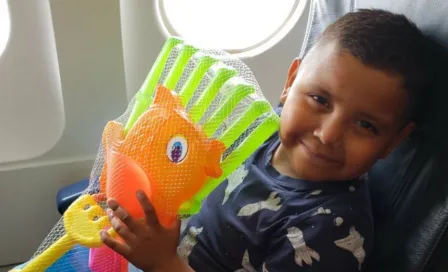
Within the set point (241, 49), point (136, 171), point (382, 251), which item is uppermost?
point (136, 171)

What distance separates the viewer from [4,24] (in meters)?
1.35

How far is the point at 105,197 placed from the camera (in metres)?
0.83

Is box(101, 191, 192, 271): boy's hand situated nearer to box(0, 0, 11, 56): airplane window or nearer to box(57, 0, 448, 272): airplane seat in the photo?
box(57, 0, 448, 272): airplane seat

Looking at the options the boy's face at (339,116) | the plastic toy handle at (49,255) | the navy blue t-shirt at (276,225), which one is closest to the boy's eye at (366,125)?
the boy's face at (339,116)

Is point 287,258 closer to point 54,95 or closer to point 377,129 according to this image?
point 377,129

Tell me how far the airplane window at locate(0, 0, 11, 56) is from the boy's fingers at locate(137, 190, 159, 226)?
2.62 ft

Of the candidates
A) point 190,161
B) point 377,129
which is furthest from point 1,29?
point 377,129

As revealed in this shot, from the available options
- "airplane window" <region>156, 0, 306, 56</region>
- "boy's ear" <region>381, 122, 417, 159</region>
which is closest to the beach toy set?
"boy's ear" <region>381, 122, 417, 159</region>

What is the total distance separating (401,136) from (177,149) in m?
0.39

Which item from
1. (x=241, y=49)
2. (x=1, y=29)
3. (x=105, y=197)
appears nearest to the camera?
(x=105, y=197)

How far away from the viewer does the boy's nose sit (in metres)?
0.84

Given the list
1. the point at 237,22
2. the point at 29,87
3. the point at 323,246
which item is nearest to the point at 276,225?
the point at 323,246

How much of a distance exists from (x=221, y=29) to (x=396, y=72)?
0.92 meters

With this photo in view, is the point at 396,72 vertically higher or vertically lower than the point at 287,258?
higher
